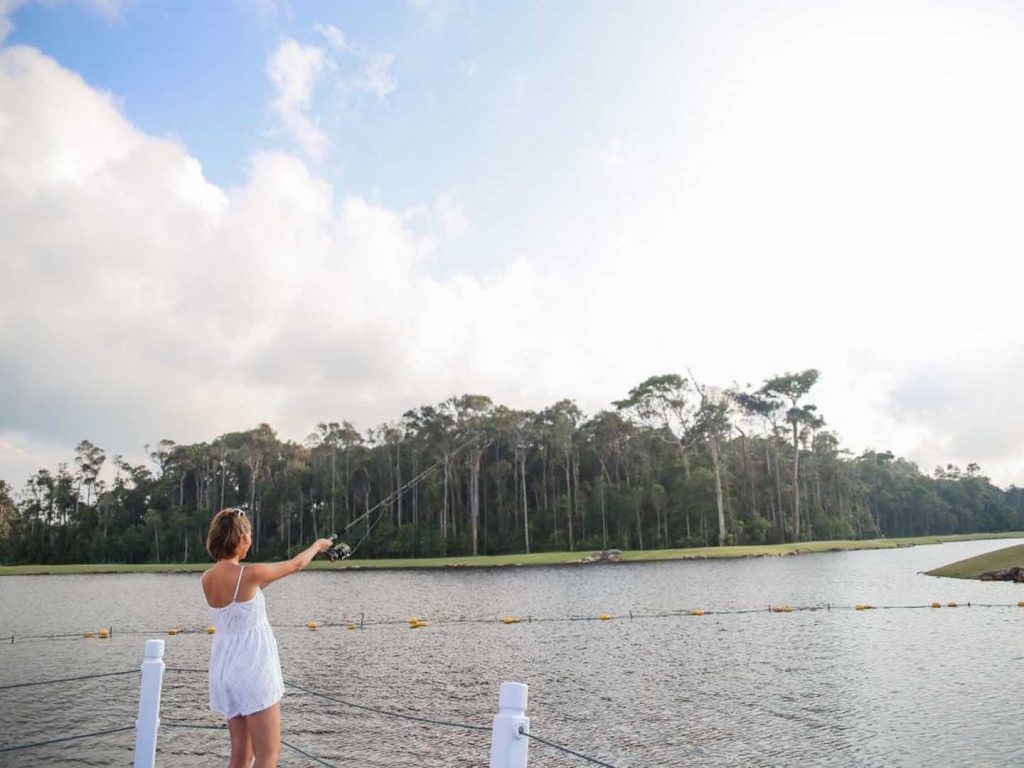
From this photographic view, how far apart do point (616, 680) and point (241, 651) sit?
13829mm

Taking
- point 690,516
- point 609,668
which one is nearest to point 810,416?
point 690,516

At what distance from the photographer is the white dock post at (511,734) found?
506 cm

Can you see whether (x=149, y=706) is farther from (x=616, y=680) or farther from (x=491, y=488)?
(x=491, y=488)

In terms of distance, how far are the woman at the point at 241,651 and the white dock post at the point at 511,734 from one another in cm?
188

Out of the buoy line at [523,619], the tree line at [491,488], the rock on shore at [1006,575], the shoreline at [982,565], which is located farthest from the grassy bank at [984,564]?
the tree line at [491,488]

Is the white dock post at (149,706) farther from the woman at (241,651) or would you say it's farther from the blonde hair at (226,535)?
the blonde hair at (226,535)

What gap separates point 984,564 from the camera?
1654 inches

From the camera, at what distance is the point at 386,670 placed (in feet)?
65.8

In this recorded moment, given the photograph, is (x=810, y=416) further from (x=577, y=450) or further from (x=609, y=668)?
(x=609, y=668)

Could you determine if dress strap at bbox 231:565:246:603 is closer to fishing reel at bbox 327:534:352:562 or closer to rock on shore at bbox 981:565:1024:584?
fishing reel at bbox 327:534:352:562

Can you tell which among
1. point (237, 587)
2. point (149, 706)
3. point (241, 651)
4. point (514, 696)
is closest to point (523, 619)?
point (149, 706)

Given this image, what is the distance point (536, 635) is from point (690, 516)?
2857 inches

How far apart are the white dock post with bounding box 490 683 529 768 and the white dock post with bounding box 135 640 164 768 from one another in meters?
4.24

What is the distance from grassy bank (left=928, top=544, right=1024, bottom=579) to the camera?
40.1 metres
